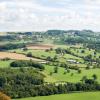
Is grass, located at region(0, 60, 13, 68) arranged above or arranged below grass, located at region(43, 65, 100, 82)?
above

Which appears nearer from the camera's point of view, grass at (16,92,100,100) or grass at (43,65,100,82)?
grass at (16,92,100,100)

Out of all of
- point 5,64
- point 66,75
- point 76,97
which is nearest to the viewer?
point 76,97

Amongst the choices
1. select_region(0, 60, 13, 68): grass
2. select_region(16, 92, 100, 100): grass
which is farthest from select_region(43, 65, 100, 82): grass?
select_region(16, 92, 100, 100): grass

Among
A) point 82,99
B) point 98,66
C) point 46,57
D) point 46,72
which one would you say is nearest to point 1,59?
point 46,57

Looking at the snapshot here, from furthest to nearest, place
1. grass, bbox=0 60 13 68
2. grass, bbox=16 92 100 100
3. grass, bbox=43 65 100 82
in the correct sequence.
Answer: grass, bbox=0 60 13 68 < grass, bbox=43 65 100 82 < grass, bbox=16 92 100 100

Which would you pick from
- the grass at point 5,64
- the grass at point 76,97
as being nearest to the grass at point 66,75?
the grass at point 5,64

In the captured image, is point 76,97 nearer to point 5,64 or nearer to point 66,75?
point 66,75

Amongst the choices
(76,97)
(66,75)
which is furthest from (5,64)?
(76,97)

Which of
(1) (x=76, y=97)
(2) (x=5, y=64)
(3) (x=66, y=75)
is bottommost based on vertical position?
(1) (x=76, y=97)

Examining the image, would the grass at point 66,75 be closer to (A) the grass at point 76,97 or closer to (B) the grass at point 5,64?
(B) the grass at point 5,64

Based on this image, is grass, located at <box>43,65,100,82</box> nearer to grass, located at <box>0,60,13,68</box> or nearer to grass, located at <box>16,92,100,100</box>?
grass, located at <box>0,60,13,68</box>

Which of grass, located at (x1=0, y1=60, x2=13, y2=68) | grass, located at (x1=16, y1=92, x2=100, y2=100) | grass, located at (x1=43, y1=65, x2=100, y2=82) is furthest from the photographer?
grass, located at (x1=0, y1=60, x2=13, y2=68)
